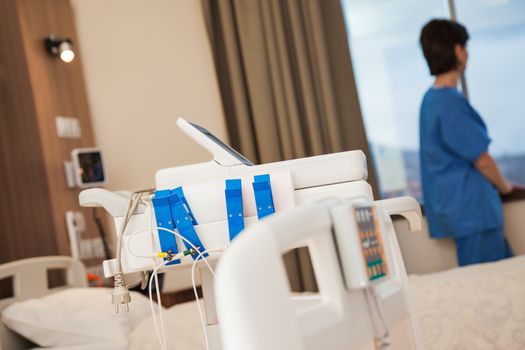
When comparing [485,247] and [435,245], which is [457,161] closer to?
[485,247]

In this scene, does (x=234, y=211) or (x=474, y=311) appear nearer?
(x=234, y=211)

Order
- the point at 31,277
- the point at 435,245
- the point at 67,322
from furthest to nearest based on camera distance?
1. the point at 435,245
2. the point at 31,277
3. the point at 67,322

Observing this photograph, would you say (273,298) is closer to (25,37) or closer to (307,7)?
(25,37)

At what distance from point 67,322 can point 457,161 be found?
1828 mm

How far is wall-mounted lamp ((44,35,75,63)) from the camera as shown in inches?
119

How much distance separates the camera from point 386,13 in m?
3.75

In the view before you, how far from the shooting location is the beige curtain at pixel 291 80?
3465 mm

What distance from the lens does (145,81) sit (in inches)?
141

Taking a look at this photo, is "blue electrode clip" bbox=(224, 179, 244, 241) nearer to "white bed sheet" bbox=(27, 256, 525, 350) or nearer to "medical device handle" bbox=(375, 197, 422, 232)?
"medical device handle" bbox=(375, 197, 422, 232)

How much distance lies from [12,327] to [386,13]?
2.53 metres

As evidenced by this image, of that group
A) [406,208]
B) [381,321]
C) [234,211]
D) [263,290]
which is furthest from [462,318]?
[263,290]

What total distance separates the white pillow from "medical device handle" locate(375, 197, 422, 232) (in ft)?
3.75

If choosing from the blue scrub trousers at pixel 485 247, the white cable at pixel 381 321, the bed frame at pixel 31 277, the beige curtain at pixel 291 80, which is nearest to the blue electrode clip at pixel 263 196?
the white cable at pixel 381 321

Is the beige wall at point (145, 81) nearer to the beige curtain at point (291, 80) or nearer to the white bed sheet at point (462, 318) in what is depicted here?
the beige curtain at point (291, 80)
